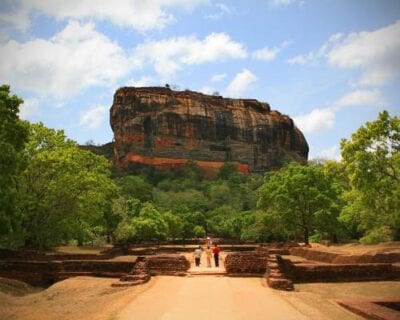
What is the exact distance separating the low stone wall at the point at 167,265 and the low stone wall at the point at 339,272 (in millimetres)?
4220

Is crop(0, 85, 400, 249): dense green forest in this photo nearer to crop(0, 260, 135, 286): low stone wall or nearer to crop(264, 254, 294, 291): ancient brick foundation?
crop(0, 260, 135, 286): low stone wall

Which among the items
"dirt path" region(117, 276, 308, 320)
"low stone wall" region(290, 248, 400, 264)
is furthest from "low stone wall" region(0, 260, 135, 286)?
"low stone wall" region(290, 248, 400, 264)

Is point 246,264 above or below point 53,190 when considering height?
below

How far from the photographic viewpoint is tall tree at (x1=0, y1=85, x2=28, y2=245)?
18750 mm

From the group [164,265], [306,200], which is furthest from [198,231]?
[164,265]

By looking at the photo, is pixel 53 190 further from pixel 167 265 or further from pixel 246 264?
pixel 246 264

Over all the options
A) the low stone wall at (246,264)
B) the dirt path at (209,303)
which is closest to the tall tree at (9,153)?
the dirt path at (209,303)

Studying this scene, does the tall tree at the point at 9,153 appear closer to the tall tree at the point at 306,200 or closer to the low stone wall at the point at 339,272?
the low stone wall at the point at 339,272

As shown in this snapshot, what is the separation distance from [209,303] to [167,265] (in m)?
8.35

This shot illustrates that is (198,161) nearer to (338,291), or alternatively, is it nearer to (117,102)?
(117,102)

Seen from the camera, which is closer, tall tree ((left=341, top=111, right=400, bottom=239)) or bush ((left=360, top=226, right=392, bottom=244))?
tall tree ((left=341, top=111, right=400, bottom=239))

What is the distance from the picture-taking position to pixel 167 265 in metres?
20.0

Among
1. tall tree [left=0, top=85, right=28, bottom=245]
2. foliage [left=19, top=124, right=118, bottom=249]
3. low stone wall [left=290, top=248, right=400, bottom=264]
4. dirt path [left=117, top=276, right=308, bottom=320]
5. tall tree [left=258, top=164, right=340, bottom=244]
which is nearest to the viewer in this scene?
dirt path [left=117, top=276, right=308, bottom=320]

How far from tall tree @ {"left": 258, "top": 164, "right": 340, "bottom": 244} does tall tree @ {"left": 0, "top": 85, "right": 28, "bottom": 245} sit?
21334 mm
